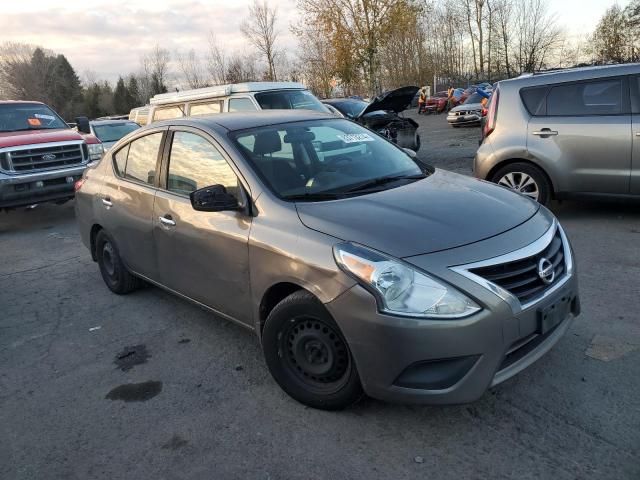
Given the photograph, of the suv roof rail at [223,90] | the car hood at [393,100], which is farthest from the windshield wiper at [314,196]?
the car hood at [393,100]

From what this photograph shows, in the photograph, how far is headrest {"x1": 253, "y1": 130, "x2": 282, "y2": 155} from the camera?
3.58 meters

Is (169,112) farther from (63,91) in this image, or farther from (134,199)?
(63,91)

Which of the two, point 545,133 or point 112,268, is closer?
point 112,268

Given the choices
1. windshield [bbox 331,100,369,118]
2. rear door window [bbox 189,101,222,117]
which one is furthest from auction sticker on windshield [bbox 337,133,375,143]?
windshield [bbox 331,100,369,118]

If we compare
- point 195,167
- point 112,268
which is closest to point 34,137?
point 112,268

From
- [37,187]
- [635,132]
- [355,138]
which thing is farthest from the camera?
[37,187]

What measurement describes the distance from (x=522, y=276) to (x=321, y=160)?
162cm

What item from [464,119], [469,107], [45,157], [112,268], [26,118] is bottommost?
[112,268]

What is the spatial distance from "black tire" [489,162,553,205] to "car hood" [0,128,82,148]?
289 inches

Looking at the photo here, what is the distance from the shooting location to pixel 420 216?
2.92 metres

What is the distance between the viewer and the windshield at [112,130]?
1325 cm

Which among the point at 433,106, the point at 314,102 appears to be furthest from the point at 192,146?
the point at 433,106

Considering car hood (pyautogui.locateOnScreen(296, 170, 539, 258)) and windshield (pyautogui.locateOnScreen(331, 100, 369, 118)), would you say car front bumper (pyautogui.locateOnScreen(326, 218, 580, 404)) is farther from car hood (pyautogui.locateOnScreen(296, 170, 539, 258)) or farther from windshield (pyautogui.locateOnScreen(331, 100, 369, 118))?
windshield (pyautogui.locateOnScreen(331, 100, 369, 118))

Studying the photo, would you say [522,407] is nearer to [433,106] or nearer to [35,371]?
[35,371]
